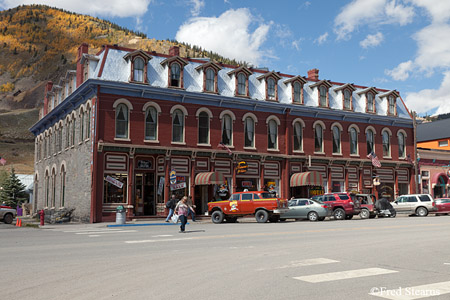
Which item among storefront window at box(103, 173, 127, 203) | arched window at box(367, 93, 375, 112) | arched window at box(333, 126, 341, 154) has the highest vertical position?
arched window at box(367, 93, 375, 112)

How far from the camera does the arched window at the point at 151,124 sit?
32281mm

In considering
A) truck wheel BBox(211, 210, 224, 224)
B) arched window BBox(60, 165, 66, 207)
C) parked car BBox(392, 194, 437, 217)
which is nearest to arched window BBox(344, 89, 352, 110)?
parked car BBox(392, 194, 437, 217)

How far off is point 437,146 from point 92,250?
54600 millimetres

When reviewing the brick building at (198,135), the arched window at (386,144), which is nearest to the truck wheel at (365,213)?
the brick building at (198,135)

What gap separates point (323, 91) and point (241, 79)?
8496 mm

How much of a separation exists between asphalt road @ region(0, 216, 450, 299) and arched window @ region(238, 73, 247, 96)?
74.8 feet

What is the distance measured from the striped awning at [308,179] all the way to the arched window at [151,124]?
12.1 meters

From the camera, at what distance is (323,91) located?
4094 centimetres

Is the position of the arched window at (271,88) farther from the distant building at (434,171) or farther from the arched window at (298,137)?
the distant building at (434,171)

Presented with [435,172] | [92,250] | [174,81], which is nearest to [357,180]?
[435,172]

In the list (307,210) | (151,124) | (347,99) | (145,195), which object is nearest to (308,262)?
(307,210)

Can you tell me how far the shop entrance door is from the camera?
105 ft

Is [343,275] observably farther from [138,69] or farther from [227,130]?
[227,130]

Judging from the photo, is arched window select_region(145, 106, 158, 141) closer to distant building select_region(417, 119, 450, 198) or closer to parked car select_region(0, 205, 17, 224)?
parked car select_region(0, 205, 17, 224)
